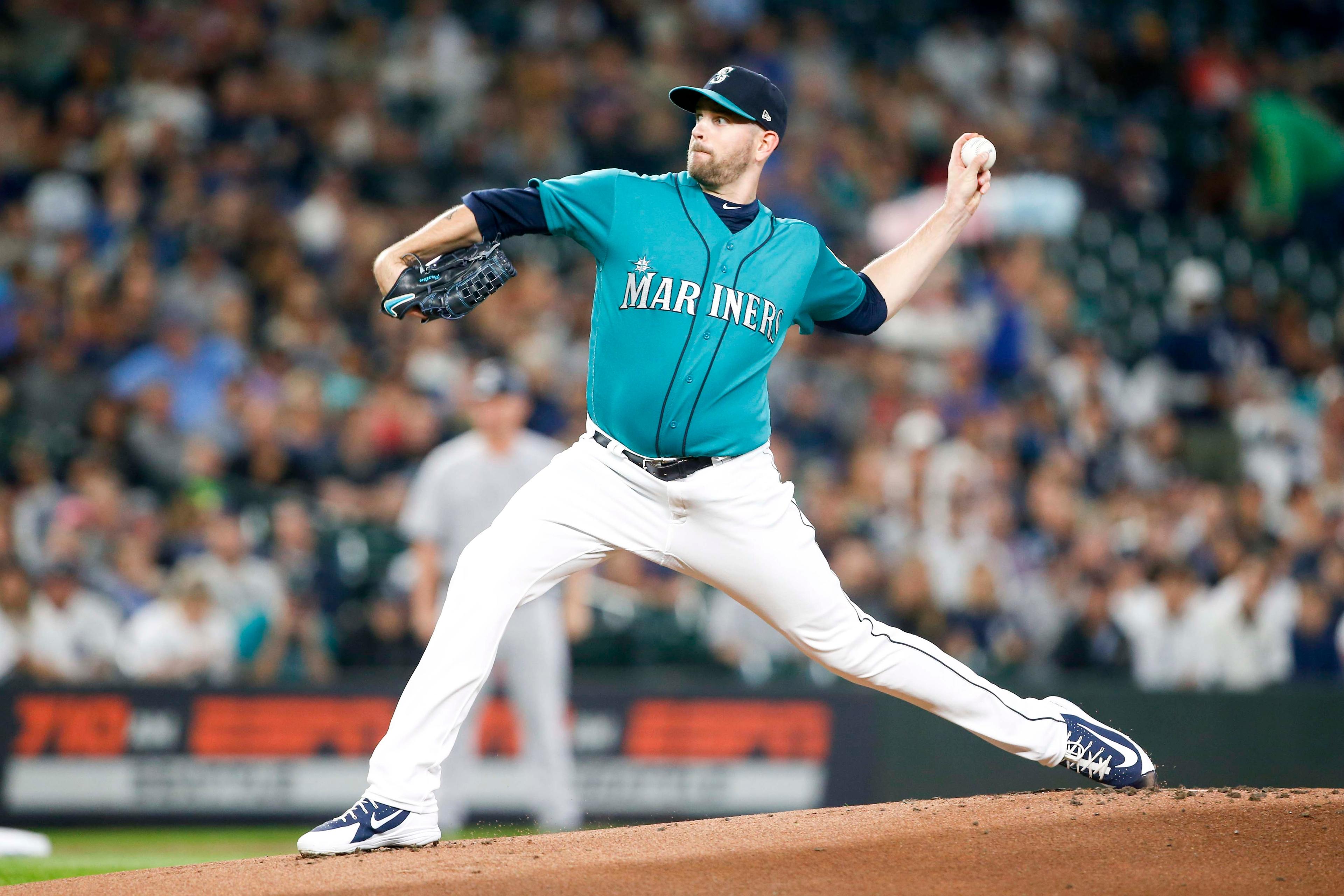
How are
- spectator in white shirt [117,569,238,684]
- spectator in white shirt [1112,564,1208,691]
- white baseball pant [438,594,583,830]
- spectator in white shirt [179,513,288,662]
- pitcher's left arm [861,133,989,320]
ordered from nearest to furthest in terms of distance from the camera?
pitcher's left arm [861,133,989,320]
white baseball pant [438,594,583,830]
spectator in white shirt [117,569,238,684]
spectator in white shirt [179,513,288,662]
spectator in white shirt [1112,564,1208,691]

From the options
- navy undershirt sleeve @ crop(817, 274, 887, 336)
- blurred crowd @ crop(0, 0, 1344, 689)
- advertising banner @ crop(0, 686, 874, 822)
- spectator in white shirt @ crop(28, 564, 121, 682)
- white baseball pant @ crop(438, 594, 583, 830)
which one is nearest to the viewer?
navy undershirt sleeve @ crop(817, 274, 887, 336)

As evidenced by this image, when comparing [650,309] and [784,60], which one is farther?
[784,60]

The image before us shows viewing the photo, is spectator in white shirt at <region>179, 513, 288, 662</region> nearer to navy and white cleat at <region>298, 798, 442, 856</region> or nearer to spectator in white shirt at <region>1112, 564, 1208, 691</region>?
navy and white cleat at <region>298, 798, 442, 856</region>

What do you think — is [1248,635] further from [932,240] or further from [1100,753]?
[932,240]

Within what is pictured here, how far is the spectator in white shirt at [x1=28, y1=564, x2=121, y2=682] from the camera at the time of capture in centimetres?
862

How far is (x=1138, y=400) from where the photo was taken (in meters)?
12.7

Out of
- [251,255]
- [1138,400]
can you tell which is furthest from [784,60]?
[251,255]

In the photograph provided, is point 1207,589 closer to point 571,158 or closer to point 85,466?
point 571,158

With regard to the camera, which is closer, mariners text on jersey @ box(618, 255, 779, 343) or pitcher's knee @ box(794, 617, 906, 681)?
mariners text on jersey @ box(618, 255, 779, 343)

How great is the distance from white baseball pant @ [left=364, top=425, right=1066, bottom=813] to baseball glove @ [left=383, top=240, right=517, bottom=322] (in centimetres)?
56

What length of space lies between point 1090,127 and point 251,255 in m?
8.80

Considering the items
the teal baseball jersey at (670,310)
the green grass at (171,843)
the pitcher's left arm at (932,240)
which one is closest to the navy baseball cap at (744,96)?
the teal baseball jersey at (670,310)

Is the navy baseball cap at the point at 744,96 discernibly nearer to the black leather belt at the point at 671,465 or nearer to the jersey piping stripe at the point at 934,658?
the black leather belt at the point at 671,465

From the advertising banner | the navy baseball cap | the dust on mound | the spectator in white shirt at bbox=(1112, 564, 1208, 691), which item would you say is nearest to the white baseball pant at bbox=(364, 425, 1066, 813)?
the dust on mound
